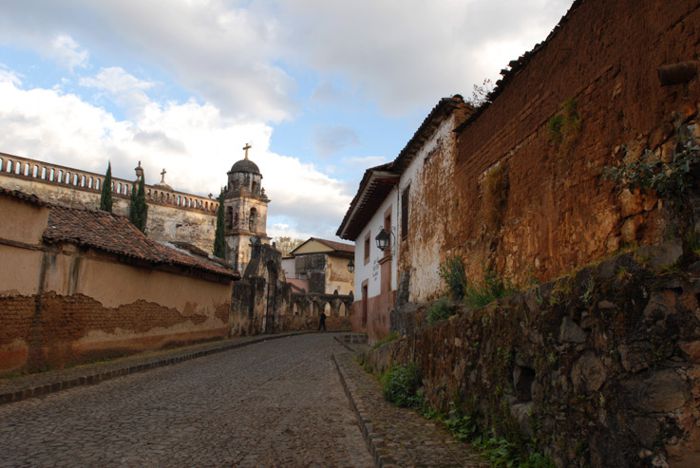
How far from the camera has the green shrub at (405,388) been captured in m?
7.45

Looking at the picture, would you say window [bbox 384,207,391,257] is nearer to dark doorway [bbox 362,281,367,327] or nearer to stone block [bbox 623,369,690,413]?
dark doorway [bbox 362,281,367,327]

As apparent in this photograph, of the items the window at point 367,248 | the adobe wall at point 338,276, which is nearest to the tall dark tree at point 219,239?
the adobe wall at point 338,276

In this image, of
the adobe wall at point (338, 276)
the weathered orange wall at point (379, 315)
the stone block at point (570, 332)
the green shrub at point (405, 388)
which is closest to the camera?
the stone block at point (570, 332)

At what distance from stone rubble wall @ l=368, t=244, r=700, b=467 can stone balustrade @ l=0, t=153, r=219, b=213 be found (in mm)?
34528

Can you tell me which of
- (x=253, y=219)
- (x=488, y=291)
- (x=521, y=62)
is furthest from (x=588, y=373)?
(x=253, y=219)

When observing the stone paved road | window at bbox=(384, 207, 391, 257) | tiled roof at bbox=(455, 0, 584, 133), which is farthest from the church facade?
tiled roof at bbox=(455, 0, 584, 133)

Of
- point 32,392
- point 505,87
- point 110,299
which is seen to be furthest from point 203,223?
point 505,87

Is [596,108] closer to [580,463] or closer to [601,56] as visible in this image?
[601,56]

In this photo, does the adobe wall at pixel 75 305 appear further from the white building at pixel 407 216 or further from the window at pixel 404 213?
the window at pixel 404 213

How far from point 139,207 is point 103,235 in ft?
80.3

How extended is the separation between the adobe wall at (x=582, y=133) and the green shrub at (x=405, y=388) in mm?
1689

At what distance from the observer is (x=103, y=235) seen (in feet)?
44.8

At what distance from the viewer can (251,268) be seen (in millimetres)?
27969

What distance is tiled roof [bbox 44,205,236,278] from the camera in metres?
11.7
